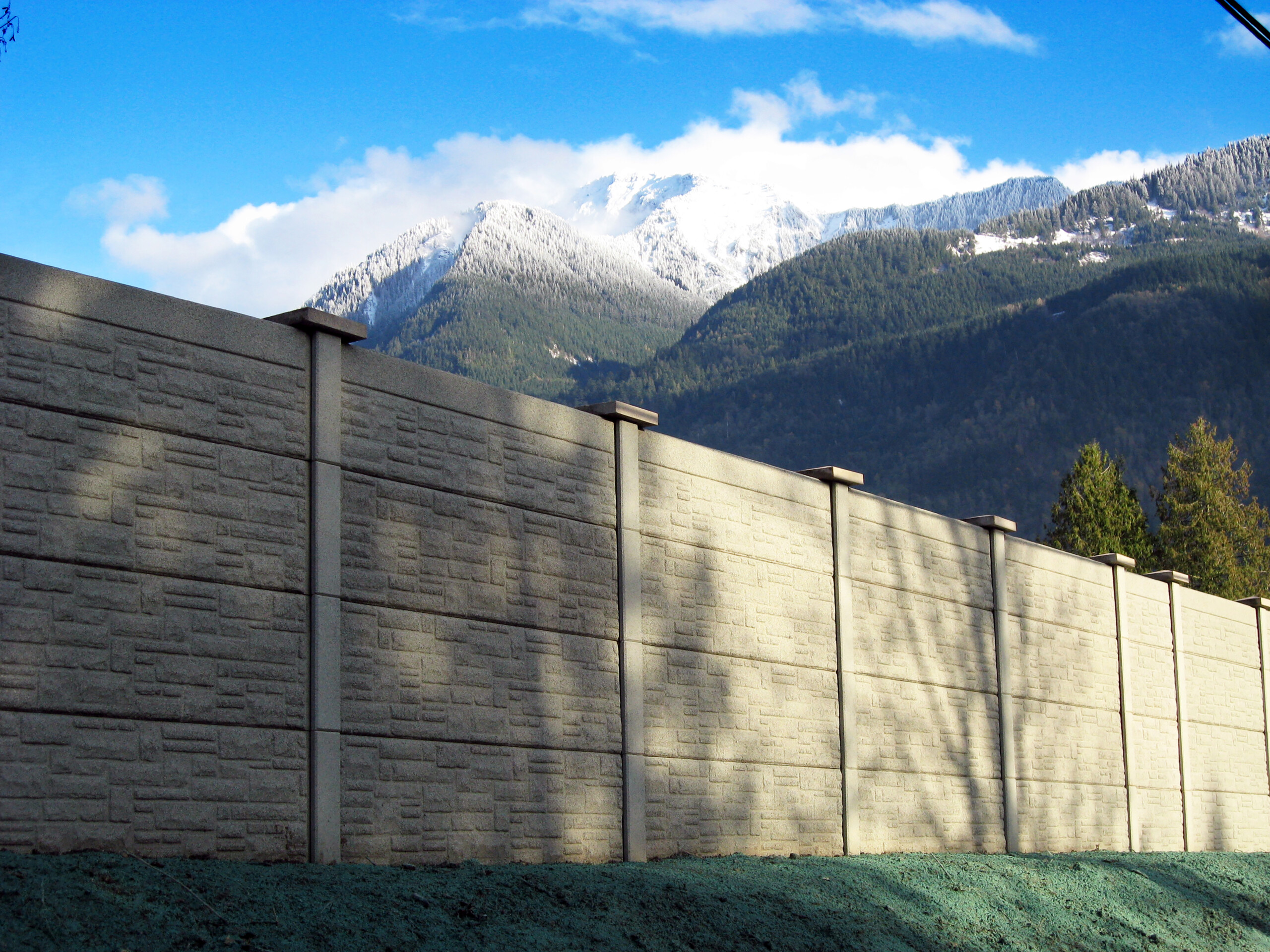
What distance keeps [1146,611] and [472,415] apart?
12478 millimetres

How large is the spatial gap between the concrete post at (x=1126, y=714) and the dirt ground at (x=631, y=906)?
111 inches

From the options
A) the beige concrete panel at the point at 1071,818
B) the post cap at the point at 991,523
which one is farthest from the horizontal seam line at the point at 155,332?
the beige concrete panel at the point at 1071,818

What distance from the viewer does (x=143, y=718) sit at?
25.3 feet

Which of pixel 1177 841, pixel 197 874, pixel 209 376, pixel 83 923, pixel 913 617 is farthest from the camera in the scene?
pixel 1177 841

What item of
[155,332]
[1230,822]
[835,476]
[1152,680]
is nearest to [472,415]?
[155,332]

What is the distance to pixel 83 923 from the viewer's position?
20.7ft

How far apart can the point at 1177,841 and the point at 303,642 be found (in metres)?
14.5

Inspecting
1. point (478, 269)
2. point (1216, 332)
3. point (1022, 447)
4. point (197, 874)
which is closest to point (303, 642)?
point (197, 874)

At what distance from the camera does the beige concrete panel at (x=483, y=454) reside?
9.34 m

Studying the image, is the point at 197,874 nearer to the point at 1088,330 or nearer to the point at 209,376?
the point at 209,376

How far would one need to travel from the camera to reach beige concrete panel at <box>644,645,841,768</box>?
1138 cm

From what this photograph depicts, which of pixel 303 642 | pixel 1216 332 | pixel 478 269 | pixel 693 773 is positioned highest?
pixel 478 269

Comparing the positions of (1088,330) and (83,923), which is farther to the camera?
(1088,330)

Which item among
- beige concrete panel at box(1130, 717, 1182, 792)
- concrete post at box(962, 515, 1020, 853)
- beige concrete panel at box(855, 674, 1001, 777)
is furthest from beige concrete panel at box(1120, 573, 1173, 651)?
beige concrete panel at box(855, 674, 1001, 777)
